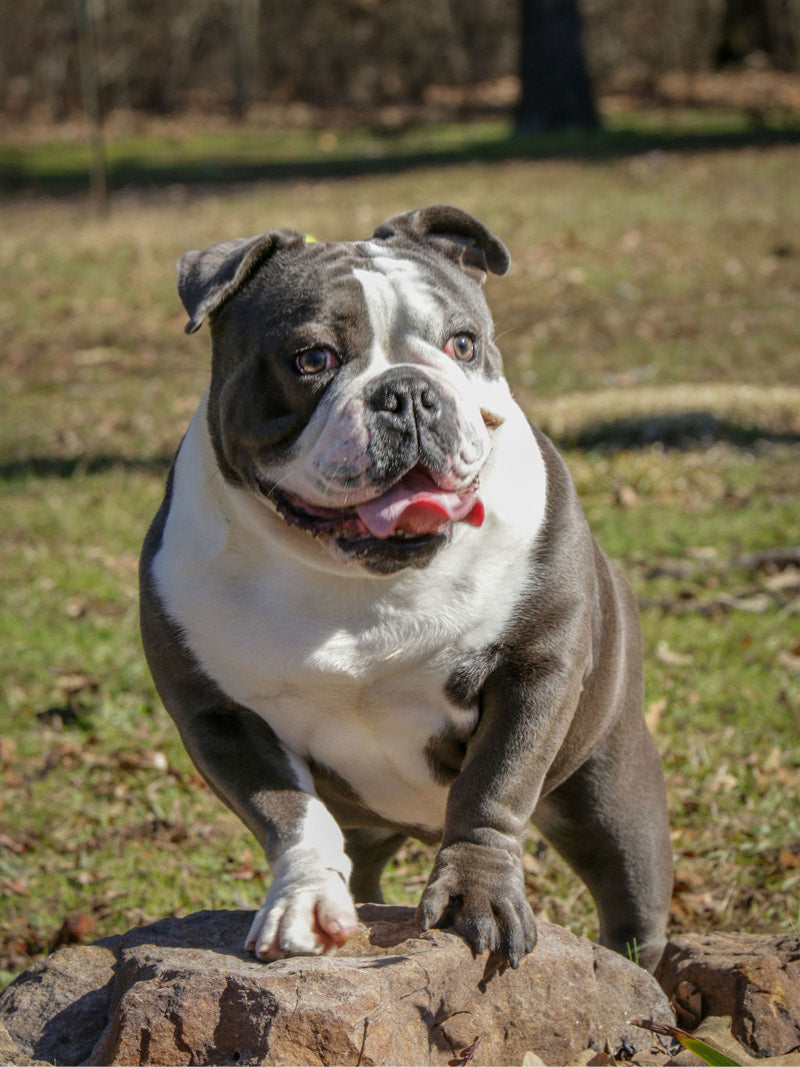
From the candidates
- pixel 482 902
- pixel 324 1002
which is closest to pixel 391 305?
pixel 482 902

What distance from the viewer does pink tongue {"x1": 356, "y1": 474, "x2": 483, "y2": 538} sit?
2902mm

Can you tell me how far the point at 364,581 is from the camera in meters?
3.07

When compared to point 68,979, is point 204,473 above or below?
above

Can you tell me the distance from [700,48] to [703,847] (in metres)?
22.2

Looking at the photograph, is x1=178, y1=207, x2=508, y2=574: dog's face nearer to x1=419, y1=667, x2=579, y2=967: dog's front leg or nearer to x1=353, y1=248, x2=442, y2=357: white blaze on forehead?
x1=353, y1=248, x2=442, y2=357: white blaze on forehead

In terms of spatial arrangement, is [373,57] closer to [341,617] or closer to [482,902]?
[341,617]

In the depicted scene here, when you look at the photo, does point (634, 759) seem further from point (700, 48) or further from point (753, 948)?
point (700, 48)

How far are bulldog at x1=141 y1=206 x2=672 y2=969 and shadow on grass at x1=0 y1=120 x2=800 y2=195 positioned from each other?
1495 centimetres

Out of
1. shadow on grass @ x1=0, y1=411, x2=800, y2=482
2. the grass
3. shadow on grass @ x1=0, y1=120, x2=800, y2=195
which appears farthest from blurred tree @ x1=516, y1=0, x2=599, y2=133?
shadow on grass @ x1=0, y1=411, x2=800, y2=482

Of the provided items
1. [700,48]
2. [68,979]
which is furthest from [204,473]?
[700,48]

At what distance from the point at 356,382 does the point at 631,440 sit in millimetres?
5721

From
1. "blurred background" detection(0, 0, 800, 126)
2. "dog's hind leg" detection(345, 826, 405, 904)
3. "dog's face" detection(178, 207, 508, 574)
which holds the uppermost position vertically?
"dog's face" detection(178, 207, 508, 574)

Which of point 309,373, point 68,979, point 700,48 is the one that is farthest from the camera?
point 700,48

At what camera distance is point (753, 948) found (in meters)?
3.01
